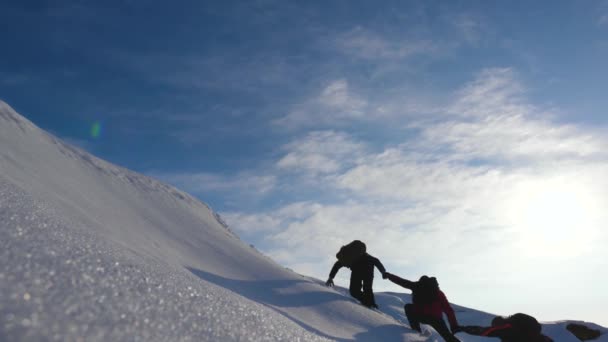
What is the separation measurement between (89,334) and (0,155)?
16.9ft

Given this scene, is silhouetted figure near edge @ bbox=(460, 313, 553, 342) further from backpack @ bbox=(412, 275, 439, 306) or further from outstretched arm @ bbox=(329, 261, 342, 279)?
outstretched arm @ bbox=(329, 261, 342, 279)

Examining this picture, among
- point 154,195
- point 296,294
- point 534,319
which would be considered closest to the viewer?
point 534,319

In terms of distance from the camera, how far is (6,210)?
2.73 metres

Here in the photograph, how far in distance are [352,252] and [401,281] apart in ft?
4.50

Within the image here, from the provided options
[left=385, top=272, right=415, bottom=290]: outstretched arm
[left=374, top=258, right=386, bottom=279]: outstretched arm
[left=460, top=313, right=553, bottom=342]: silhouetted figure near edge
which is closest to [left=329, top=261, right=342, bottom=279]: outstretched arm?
[left=374, top=258, right=386, bottom=279]: outstretched arm

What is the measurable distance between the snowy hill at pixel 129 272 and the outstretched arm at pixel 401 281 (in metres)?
0.56

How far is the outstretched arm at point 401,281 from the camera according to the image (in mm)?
5899

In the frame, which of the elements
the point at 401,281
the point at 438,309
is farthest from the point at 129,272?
the point at 401,281

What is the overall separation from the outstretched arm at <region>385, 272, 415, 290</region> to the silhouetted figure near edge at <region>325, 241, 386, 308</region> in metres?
0.49

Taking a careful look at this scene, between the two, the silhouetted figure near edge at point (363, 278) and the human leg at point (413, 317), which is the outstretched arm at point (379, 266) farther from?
the human leg at point (413, 317)

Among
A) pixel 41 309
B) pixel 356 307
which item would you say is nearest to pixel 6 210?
pixel 41 309

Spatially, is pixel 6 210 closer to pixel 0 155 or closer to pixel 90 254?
pixel 90 254

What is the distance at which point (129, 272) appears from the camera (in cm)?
228

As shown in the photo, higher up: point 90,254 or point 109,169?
point 109,169
